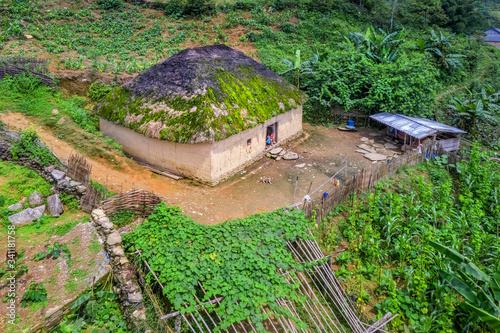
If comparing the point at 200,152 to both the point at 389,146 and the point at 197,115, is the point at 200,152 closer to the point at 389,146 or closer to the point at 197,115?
the point at 197,115

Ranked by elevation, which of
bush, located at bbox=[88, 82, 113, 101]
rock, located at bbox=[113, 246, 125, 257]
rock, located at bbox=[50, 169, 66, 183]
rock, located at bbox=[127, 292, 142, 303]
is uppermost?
bush, located at bbox=[88, 82, 113, 101]

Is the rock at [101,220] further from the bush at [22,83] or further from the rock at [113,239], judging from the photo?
the bush at [22,83]

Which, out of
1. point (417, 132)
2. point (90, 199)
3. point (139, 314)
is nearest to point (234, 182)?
point (90, 199)

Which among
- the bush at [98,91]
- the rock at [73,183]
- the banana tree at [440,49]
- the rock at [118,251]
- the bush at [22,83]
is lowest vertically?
the rock at [118,251]

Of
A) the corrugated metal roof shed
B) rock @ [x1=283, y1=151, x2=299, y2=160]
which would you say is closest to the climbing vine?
rock @ [x1=283, y1=151, x2=299, y2=160]

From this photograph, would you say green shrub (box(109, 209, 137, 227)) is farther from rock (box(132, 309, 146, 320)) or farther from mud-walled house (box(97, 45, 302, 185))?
mud-walled house (box(97, 45, 302, 185))

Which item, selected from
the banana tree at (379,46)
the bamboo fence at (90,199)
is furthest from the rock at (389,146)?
the bamboo fence at (90,199)
